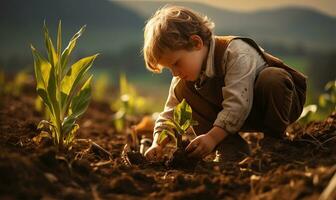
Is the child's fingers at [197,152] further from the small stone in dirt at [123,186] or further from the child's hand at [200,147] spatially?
the small stone in dirt at [123,186]

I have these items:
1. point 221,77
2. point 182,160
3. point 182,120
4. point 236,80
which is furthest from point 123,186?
point 221,77

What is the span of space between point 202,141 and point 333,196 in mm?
Result: 1048

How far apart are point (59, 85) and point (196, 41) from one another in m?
0.78

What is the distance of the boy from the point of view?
2561mm

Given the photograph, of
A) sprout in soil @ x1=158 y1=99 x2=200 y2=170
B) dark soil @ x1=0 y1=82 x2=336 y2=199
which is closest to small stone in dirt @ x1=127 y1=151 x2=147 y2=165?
dark soil @ x1=0 y1=82 x2=336 y2=199

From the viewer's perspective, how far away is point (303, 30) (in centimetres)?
590

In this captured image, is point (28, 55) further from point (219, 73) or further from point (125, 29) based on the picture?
point (219, 73)

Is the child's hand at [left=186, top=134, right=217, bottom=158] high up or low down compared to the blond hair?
down

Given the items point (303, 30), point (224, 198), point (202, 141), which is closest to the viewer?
point (224, 198)

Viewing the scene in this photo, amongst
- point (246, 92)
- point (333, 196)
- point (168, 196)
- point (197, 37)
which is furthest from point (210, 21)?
point (333, 196)

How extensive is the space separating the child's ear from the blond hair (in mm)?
11

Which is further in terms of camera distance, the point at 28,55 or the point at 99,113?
the point at 28,55

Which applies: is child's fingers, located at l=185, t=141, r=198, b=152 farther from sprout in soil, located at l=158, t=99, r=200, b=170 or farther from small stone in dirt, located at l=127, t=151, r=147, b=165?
small stone in dirt, located at l=127, t=151, r=147, b=165

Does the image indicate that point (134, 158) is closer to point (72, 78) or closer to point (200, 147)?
point (200, 147)
